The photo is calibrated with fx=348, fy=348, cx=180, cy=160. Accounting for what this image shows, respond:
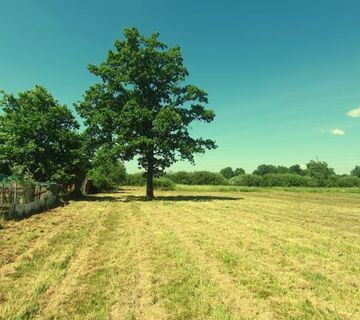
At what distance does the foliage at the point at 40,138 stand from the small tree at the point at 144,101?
2.24 m

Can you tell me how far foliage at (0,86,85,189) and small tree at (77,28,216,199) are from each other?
2.24 meters

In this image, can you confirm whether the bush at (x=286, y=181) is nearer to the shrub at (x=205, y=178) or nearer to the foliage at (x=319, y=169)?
the shrub at (x=205, y=178)

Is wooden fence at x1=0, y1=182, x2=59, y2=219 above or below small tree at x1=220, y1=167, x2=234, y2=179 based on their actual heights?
below

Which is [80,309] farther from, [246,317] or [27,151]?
[27,151]

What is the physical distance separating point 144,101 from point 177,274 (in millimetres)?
27300

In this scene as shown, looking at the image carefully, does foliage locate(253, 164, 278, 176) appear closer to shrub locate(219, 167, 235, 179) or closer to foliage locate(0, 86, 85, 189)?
shrub locate(219, 167, 235, 179)

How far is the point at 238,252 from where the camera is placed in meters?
10.3

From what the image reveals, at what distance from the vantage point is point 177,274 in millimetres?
8039

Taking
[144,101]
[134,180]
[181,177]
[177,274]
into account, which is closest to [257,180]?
[181,177]

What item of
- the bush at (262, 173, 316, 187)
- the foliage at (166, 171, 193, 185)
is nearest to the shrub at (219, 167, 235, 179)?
the foliage at (166, 171, 193, 185)

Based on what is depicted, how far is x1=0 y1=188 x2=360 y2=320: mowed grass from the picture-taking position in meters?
6.02

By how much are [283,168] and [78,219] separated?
16127 centimetres


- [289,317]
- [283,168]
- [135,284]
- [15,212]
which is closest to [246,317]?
[289,317]

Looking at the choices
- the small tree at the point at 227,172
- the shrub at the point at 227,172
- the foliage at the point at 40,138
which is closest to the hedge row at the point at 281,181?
the foliage at the point at 40,138
